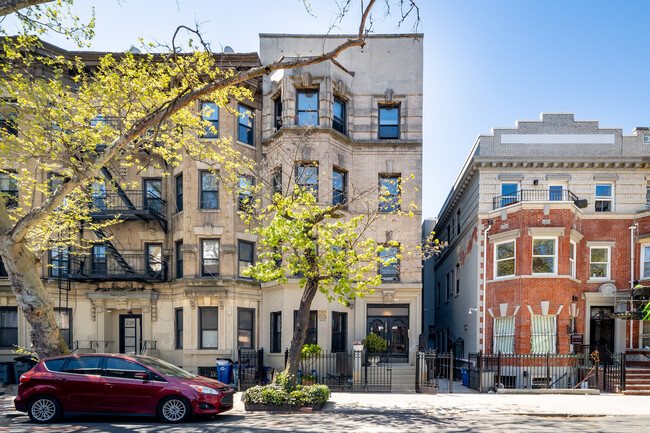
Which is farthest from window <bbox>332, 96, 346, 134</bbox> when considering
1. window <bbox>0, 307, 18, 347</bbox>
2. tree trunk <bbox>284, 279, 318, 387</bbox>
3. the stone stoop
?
window <bbox>0, 307, 18, 347</bbox>

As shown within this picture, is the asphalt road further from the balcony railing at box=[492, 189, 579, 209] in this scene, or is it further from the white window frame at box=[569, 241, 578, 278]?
the balcony railing at box=[492, 189, 579, 209]

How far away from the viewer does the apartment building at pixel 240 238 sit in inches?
771

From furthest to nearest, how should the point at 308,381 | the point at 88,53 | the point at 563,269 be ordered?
1. the point at 88,53
2. the point at 563,269
3. the point at 308,381

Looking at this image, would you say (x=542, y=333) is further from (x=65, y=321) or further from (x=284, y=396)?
(x=65, y=321)

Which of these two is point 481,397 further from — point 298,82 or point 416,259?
point 298,82

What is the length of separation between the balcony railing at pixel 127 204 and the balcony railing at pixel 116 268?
1.99 meters

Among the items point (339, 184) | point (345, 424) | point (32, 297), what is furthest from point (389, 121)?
point (32, 297)

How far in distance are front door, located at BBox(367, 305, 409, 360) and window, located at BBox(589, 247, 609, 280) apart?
8.55 metres

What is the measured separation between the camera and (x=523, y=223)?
63.8ft

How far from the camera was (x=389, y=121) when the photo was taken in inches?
837

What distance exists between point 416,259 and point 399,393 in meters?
6.12

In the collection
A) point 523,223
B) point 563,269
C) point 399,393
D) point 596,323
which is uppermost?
point 523,223

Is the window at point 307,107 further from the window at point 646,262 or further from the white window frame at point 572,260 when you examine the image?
the window at point 646,262

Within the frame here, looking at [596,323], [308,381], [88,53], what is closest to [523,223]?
[596,323]
